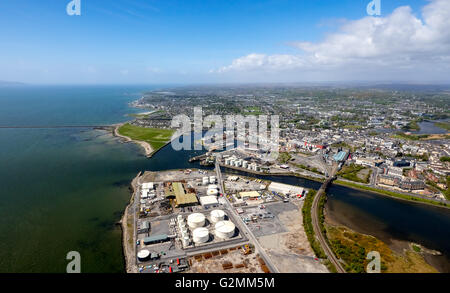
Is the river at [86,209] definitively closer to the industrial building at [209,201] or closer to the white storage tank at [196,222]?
the white storage tank at [196,222]

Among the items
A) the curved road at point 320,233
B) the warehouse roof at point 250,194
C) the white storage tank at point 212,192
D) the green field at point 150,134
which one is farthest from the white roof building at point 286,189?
the green field at point 150,134

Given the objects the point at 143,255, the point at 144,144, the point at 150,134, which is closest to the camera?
the point at 143,255

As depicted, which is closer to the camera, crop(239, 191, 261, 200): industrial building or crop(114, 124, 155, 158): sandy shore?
crop(239, 191, 261, 200): industrial building

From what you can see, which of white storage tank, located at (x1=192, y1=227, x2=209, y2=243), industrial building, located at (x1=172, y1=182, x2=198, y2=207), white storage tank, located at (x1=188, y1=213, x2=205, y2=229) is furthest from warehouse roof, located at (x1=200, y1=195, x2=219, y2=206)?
white storage tank, located at (x1=192, y1=227, x2=209, y2=243)

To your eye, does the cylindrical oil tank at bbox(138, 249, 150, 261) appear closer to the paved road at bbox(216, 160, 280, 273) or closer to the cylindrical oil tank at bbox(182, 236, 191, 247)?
the cylindrical oil tank at bbox(182, 236, 191, 247)

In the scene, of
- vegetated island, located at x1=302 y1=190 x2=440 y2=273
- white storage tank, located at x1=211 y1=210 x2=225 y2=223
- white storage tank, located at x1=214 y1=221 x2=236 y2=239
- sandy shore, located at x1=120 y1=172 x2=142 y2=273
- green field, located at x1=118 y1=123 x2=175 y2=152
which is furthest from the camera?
green field, located at x1=118 y1=123 x2=175 y2=152

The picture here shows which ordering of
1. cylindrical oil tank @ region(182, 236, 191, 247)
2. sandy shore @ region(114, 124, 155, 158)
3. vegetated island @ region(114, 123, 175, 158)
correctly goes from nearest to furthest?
cylindrical oil tank @ region(182, 236, 191, 247) → sandy shore @ region(114, 124, 155, 158) → vegetated island @ region(114, 123, 175, 158)

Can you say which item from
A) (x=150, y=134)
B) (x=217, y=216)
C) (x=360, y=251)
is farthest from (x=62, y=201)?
(x=150, y=134)

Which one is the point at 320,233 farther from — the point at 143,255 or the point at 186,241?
the point at 143,255

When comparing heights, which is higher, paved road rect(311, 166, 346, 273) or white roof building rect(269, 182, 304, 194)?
white roof building rect(269, 182, 304, 194)
